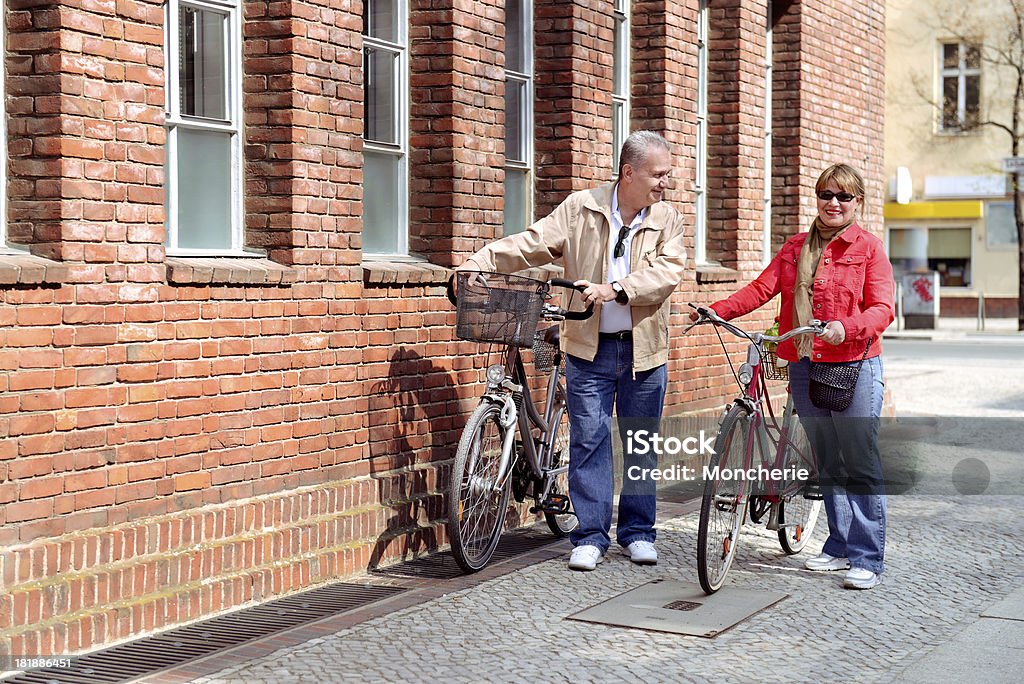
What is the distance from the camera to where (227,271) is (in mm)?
6238

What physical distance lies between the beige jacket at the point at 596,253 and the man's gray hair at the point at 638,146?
0.80 ft

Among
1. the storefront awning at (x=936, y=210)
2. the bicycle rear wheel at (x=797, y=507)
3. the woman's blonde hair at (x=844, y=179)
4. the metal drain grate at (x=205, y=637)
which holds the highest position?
the storefront awning at (x=936, y=210)

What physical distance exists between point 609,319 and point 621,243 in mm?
377

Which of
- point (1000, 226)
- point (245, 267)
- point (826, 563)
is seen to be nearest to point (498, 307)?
point (245, 267)

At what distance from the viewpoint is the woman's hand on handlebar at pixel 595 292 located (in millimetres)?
6797

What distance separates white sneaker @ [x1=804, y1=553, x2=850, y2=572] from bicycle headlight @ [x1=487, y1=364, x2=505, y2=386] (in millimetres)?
1784

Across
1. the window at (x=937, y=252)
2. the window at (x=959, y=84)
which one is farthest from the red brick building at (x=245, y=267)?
the window at (x=937, y=252)

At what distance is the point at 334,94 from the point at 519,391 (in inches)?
66.0

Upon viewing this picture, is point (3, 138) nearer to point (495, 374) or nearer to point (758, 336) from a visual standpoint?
point (495, 374)

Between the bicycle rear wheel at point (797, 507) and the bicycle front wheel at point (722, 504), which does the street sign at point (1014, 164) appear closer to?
the bicycle rear wheel at point (797, 507)

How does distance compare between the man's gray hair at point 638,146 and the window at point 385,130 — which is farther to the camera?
the window at point 385,130

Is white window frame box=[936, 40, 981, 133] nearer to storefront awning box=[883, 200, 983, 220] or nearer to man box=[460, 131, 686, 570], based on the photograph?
storefront awning box=[883, 200, 983, 220]

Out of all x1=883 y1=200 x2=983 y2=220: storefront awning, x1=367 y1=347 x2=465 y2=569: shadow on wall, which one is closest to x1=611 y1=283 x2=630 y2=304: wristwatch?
x1=367 y1=347 x2=465 y2=569: shadow on wall

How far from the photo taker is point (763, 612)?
20.6 feet
